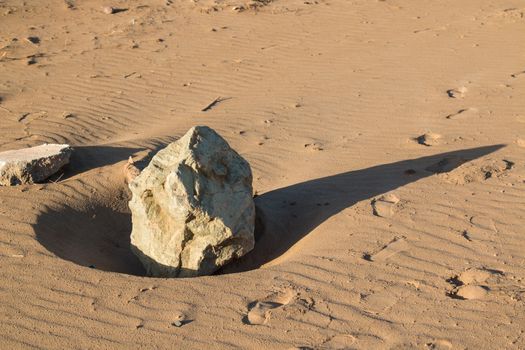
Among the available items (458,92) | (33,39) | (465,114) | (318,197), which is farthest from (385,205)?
(33,39)

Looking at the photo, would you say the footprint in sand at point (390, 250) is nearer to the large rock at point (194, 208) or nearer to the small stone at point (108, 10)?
the large rock at point (194, 208)

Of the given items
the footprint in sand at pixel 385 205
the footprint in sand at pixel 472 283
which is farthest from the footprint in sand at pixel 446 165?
the footprint in sand at pixel 472 283

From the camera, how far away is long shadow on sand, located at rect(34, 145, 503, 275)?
5.40 m

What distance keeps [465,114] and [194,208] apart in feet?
12.3

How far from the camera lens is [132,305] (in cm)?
448

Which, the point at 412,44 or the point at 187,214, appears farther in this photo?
the point at 412,44

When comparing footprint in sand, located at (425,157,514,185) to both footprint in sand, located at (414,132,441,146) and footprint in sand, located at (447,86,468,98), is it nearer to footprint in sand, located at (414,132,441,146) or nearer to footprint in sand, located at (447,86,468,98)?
footprint in sand, located at (414,132,441,146)

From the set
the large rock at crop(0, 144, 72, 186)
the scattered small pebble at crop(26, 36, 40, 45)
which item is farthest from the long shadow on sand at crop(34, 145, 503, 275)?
the scattered small pebble at crop(26, 36, 40, 45)

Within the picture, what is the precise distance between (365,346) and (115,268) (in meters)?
2.13

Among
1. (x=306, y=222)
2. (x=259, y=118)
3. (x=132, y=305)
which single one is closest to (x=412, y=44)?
(x=259, y=118)

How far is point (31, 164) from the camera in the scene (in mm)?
6164

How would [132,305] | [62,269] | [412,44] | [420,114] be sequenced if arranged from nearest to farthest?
1. [132,305]
2. [62,269]
3. [420,114]
4. [412,44]

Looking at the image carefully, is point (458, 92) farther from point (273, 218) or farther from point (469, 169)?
point (273, 218)

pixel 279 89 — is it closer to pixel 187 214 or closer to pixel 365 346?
pixel 187 214
